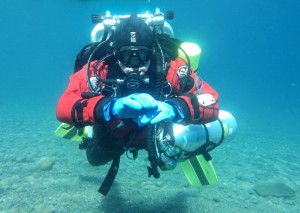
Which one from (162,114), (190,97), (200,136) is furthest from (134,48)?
(200,136)

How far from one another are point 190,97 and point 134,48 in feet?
3.07

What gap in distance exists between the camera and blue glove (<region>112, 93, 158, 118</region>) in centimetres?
297

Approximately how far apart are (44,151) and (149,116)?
7919mm

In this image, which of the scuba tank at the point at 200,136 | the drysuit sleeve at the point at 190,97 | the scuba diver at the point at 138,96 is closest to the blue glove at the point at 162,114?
the scuba diver at the point at 138,96

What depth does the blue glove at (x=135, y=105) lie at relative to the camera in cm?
297

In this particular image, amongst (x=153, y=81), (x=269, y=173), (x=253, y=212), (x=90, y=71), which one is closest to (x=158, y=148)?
(x=153, y=81)

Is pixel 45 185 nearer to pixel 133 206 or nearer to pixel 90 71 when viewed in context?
pixel 133 206

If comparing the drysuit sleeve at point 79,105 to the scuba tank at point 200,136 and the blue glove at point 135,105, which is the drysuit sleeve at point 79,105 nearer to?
the blue glove at point 135,105

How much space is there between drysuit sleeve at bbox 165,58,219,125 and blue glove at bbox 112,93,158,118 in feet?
1.97

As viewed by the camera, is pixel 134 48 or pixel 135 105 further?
pixel 134 48

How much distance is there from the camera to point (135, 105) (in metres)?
2.95

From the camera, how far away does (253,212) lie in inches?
251

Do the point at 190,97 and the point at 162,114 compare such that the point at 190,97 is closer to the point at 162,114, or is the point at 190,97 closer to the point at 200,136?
the point at 162,114

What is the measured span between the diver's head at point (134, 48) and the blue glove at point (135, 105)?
74 cm
